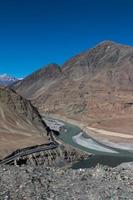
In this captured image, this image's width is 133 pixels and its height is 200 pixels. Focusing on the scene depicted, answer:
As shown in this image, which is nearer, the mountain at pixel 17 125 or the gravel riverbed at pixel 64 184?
the gravel riverbed at pixel 64 184

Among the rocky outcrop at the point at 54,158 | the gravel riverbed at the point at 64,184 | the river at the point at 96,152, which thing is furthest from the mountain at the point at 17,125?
the gravel riverbed at the point at 64,184

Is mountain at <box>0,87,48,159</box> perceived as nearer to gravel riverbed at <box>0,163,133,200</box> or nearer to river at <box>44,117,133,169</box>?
river at <box>44,117,133,169</box>

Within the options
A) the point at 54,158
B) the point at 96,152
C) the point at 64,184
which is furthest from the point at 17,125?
the point at 64,184

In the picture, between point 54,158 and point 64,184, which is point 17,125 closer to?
point 54,158

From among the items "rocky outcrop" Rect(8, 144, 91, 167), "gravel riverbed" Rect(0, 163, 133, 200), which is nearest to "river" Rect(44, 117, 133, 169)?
"rocky outcrop" Rect(8, 144, 91, 167)

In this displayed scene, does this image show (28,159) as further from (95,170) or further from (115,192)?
(115,192)

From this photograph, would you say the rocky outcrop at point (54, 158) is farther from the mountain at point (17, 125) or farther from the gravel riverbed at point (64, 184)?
the gravel riverbed at point (64, 184)
